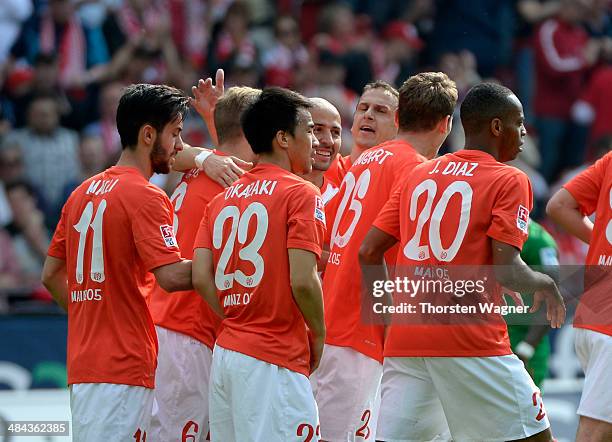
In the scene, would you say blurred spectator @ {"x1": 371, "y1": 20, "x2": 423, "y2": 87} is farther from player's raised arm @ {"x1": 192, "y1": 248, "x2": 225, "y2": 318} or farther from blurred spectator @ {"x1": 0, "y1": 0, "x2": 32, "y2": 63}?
player's raised arm @ {"x1": 192, "y1": 248, "x2": 225, "y2": 318}

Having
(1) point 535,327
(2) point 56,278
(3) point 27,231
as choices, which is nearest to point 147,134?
(2) point 56,278

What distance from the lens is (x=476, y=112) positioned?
5.99 metres

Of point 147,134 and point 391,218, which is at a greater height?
point 147,134

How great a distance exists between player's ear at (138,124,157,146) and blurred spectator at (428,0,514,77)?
9548 millimetres

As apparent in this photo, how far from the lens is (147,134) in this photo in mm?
6137

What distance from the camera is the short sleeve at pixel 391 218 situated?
6.21 m

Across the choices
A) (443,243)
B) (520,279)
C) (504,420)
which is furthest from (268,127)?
(504,420)

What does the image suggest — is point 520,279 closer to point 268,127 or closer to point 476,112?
point 476,112

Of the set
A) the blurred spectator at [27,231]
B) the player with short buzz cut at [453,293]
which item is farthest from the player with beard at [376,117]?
the blurred spectator at [27,231]

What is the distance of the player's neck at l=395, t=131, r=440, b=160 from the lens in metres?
6.79

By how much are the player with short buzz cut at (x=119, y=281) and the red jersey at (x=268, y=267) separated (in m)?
0.35

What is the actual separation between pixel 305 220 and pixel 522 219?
1101 millimetres

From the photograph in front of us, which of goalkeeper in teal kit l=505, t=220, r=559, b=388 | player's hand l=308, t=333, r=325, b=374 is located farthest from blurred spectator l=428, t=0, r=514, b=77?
player's hand l=308, t=333, r=325, b=374

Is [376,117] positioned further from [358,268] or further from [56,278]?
[56,278]
